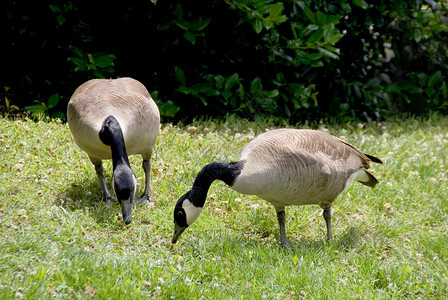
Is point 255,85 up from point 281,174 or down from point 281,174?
down

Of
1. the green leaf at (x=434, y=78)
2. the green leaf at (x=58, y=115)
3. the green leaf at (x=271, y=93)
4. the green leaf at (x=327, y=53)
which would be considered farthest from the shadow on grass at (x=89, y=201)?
the green leaf at (x=434, y=78)

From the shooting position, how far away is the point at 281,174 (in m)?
4.48

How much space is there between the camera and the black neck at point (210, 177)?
4.46 meters

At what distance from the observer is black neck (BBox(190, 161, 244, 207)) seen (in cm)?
446

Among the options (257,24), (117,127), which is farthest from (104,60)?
(117,127)

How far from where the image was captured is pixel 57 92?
25.6 feet

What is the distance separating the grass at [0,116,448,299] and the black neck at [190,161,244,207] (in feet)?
1.69

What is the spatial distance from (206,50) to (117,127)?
12.6ft

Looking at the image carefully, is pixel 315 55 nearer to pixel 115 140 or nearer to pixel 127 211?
pixel 115 140

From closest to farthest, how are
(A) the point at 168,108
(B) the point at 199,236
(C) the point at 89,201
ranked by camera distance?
1. (B) the point at 199,236
2. (C) the point at 89,201
3. (A) the point at 168,108

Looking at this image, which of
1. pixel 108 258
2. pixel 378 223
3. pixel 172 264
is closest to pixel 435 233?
pixel 378 223

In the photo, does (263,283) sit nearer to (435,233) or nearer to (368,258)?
(368,258)

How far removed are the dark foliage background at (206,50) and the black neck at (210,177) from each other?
3139 mm

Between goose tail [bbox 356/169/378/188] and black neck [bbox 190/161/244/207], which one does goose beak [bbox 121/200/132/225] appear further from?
goose tail [bbox 356/169/378/188]
